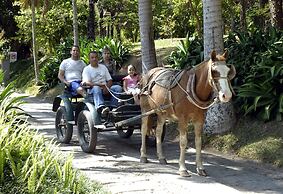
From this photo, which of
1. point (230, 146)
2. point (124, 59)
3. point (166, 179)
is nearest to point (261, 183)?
point (166, 179)

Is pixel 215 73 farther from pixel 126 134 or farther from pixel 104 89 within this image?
pixel 126 134

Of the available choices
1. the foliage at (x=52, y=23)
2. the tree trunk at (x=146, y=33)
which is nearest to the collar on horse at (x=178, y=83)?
the tree trunk at (x=146, y=33)

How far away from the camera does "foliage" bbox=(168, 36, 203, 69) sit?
12.2 meters

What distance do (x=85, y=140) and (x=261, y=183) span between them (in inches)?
156

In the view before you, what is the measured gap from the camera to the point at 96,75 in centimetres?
1013

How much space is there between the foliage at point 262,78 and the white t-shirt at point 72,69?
340 centimetres

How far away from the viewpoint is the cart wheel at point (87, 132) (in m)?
9.45

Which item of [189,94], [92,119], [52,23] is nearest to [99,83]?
[92,119]

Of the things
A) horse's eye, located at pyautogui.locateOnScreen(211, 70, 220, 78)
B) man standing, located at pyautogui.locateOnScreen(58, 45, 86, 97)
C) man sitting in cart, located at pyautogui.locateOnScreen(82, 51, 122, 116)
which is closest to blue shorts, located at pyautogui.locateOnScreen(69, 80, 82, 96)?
man standing, located at pyautogui.locateOnScreen(58, 45, 86, 97)

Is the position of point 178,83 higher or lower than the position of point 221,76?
lower

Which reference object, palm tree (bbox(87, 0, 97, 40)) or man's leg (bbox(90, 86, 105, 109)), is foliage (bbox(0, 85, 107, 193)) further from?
palm tree (bbox(87, 0, 97, 40))

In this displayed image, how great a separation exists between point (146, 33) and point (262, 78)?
3508 millimetres

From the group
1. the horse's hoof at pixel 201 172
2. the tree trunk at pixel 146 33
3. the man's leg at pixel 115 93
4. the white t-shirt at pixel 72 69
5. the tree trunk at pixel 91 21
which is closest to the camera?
the horse's hoof at pixel 201 172

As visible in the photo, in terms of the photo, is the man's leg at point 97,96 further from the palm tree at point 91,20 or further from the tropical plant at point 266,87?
the palm tree at point 91,20
